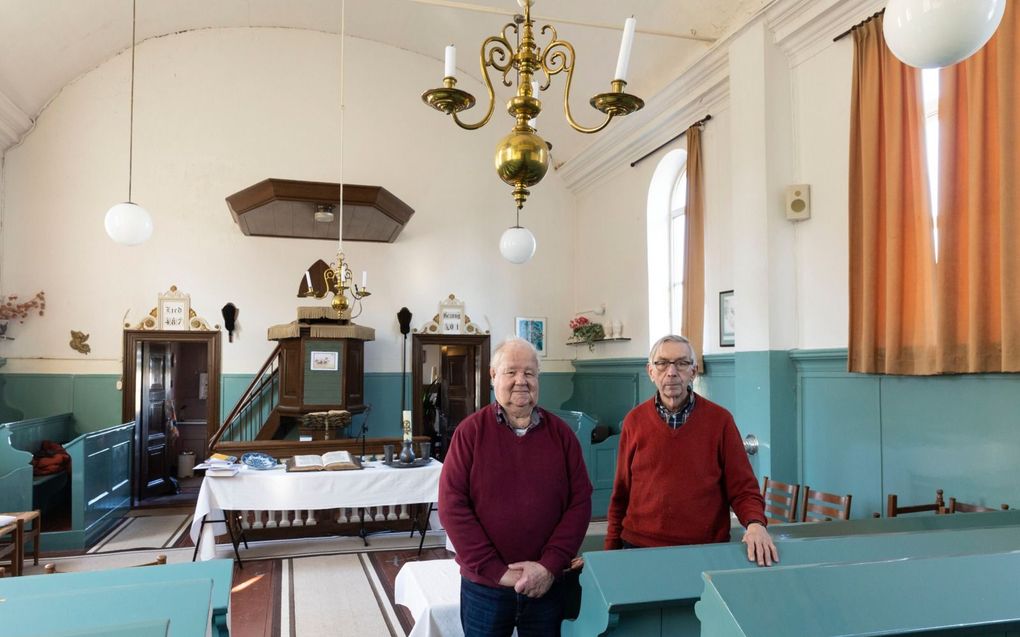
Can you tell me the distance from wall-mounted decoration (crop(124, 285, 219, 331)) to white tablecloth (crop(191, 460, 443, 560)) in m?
4.02

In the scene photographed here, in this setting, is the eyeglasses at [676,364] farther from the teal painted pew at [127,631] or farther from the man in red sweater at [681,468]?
the teal painted pew at [127,631]

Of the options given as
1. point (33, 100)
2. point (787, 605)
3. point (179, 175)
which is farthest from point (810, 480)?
point (33, 100)

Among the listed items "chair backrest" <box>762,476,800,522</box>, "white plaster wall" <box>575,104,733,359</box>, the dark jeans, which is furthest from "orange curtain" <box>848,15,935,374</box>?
the dark jeans

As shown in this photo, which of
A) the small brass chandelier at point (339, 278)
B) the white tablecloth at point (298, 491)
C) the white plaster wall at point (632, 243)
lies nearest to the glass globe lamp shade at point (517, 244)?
the small brass chandelier at point (339, 278)

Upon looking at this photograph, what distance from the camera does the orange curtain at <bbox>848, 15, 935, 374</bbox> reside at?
419cm

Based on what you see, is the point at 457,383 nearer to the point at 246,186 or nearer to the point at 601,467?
the point at 601,467

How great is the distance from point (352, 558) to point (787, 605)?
4872mm

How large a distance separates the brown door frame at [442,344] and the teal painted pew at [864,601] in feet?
25.6

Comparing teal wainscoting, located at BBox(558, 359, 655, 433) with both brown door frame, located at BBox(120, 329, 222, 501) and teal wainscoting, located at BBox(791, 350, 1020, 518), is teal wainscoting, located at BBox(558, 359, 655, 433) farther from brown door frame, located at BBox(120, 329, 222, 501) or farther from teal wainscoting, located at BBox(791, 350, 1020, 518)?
brown door frame, located at BBox(120, 329, 222, 501)

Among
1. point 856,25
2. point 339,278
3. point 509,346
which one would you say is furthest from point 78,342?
point 856,25

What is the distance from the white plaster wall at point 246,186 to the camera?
27.5ft

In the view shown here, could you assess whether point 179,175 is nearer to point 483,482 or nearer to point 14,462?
point 14,462

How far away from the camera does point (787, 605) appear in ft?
4.63

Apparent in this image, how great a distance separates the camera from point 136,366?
27.8 ft
